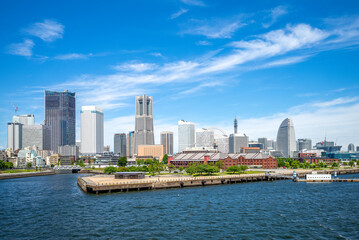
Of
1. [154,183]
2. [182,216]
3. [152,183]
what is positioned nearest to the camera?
[182,216]

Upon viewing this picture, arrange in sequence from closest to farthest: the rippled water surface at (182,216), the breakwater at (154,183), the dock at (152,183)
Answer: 1. the rippled water surface at (182,216)
2. the dock at (152,183)
3. the breakwater at (154,183)

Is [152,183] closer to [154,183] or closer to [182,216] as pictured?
[154,183]

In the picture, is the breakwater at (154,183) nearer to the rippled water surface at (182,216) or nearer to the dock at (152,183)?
the dock at (152,183)

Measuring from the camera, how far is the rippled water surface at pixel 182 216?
57844mm

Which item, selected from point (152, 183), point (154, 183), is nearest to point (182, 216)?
point (152, 183)

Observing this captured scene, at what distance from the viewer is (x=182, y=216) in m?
71.1

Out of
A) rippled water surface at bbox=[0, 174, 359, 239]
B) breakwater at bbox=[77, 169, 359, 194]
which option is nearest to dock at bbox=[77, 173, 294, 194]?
breakwater at bbox=[77, 169, 359, 194]

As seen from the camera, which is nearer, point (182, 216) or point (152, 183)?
point (182, 216)

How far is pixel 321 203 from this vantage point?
86250mm

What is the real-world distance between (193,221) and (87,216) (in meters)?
23.4

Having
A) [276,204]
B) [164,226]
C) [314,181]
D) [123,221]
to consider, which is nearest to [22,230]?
[123,221]

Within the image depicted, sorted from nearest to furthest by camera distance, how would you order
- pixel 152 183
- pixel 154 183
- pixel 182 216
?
pixel 182 216, pixel 152 183, pixel 154 183

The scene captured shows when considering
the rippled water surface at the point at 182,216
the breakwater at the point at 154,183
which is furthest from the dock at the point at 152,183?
the rippled water surface at the point at 182,216

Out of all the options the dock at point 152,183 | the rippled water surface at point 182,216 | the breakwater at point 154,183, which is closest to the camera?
the rippled water surface at point 182,216
